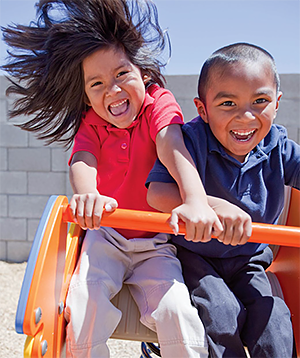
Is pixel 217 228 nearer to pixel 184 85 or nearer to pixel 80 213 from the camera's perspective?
pixel 80 213

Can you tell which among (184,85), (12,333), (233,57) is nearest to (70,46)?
(233,57)

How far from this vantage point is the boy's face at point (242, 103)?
1084 mm

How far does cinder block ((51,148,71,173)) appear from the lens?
335 centimetres

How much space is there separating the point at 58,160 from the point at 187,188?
8.29ft

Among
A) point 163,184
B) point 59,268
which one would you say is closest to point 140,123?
point 163,184

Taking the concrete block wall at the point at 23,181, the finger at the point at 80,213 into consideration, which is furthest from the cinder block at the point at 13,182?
the finger at the point at 80,213

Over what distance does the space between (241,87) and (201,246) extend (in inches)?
18.9

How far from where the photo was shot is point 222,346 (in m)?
0.96

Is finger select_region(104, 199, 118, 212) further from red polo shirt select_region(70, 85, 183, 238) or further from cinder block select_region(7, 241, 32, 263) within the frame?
cinder block select_region(7, 241, 32, 263)

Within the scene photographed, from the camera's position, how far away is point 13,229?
3.43 metres

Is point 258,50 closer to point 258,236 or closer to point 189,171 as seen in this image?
point 189,171

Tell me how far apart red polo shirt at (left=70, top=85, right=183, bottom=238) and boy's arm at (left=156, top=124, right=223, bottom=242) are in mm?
96

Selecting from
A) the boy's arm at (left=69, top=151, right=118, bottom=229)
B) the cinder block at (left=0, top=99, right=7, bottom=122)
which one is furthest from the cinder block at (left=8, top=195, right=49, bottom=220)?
the boy's arm at (left=69, top=151, right=118, bottom=229)

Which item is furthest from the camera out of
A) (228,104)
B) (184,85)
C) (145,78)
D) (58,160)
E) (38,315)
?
(58,160)
